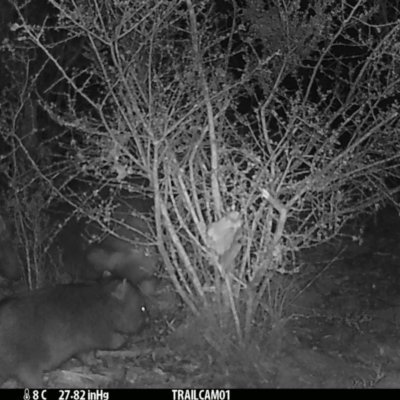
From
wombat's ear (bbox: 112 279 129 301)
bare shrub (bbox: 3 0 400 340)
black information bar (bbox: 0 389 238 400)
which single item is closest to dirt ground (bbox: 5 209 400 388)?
black information bar (bbox: 0 389 238 400)

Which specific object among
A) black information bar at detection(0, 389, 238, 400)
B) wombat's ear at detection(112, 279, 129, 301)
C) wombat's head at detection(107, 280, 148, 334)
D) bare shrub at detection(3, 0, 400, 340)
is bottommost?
black information bar at detection(0, 389, 238, 400)

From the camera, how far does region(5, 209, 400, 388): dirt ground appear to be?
4.86 m

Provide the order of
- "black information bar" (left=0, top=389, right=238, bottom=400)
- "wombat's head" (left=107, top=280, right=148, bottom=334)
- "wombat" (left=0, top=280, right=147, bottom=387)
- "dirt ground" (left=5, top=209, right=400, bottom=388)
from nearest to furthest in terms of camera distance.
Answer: "black information bar" (left=0, top=389, right=238, bottom=400) → "wombat" (left=0, top=280, right=147, bottom=387) → "dirt ground" (left=5, top=209, right=400, bottom=388) → "wombat's head" (left=107, top=280, right=148, bottom=334)

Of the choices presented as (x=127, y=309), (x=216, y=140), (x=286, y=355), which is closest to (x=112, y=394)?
(x=127, y=309)

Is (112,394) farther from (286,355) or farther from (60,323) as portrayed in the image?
(286,355)

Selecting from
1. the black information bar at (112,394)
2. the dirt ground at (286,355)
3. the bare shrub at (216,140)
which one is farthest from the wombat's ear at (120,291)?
the black information bar at (112,394)

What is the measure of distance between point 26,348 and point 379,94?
302 centimetres

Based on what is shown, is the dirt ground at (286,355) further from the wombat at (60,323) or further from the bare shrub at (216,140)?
the bare shrub at (216,140)

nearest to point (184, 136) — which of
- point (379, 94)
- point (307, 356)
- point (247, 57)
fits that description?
point (247, 57)

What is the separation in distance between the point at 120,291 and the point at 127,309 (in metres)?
0.15

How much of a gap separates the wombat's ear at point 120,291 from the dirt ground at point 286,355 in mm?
350

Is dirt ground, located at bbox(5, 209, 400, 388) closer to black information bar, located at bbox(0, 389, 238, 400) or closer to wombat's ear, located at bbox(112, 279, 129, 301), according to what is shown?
black information bar, located at bbox(0, 389, 238, 400)

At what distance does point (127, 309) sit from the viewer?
18.3ft

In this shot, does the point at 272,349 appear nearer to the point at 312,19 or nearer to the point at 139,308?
the point at 139,308
